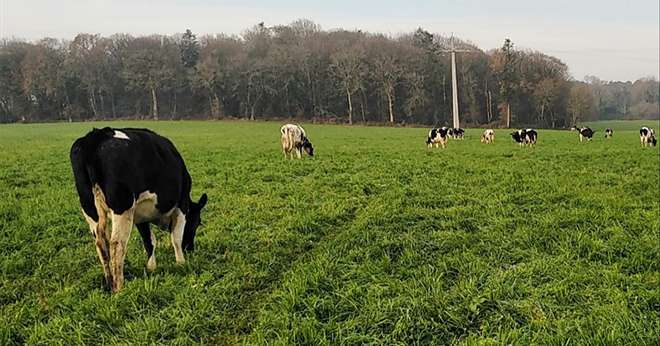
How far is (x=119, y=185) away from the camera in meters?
4.95

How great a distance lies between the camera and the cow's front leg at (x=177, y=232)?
19.6 feet

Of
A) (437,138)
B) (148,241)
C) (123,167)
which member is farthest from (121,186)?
(437,138)

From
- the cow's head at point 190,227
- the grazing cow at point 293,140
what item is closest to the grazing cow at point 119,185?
the cow's head at point 190,227

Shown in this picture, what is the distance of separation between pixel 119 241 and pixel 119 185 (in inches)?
22.2

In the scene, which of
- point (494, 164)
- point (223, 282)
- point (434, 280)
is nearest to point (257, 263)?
point (223, 282)

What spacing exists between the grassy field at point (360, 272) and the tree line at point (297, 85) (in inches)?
2216

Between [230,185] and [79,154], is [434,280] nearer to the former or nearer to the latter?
[79,154]

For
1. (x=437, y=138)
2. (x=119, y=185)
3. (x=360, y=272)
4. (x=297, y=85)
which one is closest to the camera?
(x=119, y=185)

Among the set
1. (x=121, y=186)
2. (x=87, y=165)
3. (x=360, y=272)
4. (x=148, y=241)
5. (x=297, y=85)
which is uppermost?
(x=297, y=85)

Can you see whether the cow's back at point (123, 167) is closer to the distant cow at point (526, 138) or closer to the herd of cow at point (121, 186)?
the herd of cow at point (121, 186)

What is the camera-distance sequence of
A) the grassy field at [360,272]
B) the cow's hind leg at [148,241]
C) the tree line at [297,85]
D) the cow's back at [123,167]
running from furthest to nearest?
the tree line at [297,85] → the cow's hind leg at [148,241] → the cow's back at [123,167] → the grassy field at [360,272]

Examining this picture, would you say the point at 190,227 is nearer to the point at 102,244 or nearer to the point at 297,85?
the point at 102,244

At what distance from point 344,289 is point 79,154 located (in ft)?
9.89

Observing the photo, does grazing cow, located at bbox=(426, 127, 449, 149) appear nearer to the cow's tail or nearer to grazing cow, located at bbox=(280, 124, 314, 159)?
grazing cow, located at bbox=(280, 124, 314, 159)
